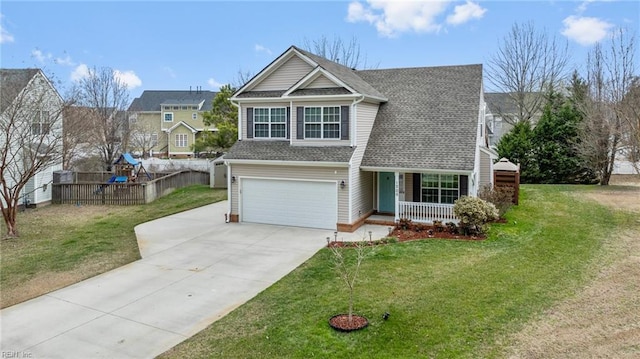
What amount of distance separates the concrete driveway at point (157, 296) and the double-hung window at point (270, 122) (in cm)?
451

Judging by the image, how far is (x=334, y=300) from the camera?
9016 mm

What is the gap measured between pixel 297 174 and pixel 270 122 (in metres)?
2.94

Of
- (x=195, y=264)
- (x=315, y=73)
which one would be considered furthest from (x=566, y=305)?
(x=315, y=73)

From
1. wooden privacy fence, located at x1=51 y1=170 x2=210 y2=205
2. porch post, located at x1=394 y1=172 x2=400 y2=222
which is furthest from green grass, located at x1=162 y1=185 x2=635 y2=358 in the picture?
wooden privacy fence, located at x1=51 y1=170 x2=210 y2=205

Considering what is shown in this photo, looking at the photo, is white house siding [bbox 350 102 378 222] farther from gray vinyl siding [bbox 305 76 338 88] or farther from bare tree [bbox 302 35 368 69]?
bare tree [bbox 302 35 368 69]

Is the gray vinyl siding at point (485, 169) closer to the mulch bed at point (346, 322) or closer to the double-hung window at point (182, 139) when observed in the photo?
the mulch bed at point (346, 322)

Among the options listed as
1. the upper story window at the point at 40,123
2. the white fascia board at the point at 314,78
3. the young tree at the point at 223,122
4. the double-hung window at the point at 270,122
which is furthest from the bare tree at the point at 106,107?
the white fascia board at the point at 314,78

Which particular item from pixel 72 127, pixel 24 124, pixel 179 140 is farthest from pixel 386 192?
pixel 179 140

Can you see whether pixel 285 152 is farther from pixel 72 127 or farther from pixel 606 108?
pixel 606 108

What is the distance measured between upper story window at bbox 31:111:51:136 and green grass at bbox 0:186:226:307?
13.5ft

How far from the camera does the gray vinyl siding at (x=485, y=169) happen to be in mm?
19250

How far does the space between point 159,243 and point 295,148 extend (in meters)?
6.27

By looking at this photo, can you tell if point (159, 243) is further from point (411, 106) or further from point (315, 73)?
point (411, 106)

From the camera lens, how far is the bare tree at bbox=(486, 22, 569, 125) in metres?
35.3
